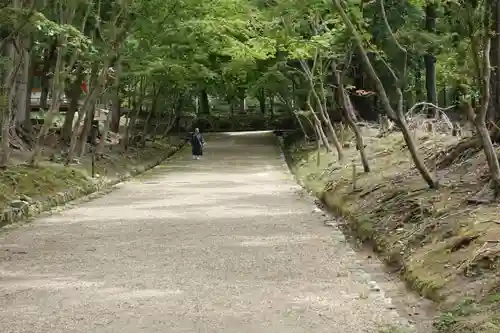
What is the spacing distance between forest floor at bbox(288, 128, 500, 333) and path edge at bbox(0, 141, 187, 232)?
545 centimetres

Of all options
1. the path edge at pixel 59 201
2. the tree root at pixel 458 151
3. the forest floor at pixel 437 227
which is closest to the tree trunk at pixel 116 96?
the path edge at pixel 59 201

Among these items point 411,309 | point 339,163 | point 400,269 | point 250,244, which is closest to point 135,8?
point 339,163

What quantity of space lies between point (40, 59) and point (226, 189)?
441 inches

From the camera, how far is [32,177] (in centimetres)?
1472

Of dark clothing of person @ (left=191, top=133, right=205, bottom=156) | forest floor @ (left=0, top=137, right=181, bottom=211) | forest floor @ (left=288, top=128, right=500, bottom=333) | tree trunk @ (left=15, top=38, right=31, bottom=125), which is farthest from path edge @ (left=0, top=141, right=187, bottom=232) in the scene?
dark clothing of person @ (left=191, top=133, right=205, bottom=156)

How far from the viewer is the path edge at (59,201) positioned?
11508 mm

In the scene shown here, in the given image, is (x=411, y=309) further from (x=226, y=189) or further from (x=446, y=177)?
(x=226, y=189)

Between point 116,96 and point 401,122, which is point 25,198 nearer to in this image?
point 401,122

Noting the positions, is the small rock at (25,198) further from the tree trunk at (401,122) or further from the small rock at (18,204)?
the tree trunk at (401,122)

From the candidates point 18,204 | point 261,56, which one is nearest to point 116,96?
point 261,56

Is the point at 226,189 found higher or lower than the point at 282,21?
lower

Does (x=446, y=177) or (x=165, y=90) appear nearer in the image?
(x=446, y=177)

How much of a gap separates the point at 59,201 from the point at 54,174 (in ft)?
6.48

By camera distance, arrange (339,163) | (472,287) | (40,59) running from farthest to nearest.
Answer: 1. (40,59)
2. (339,163)
3. (472,287)
